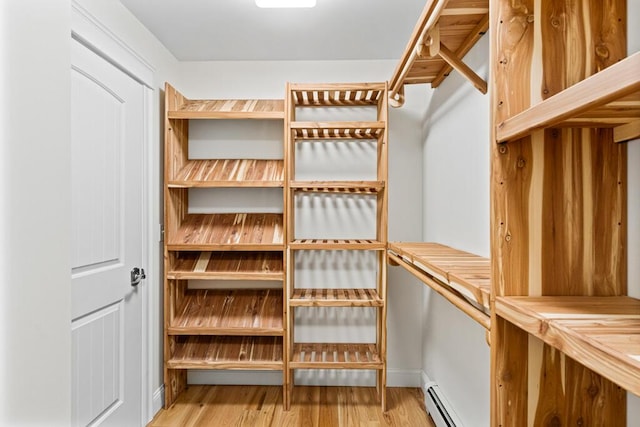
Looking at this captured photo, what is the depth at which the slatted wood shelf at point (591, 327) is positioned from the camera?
507 millimetres

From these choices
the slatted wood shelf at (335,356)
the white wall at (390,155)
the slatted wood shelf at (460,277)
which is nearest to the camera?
the slatted wood shelf at (460,277)

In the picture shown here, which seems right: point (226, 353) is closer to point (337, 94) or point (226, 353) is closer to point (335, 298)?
point (335, 298)

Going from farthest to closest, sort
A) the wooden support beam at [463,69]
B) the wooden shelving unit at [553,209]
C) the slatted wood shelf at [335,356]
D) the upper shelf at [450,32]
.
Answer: the slatted wood shelf at [335,356] → the wooden support beam at [463,69] → the upper shelf at [450,32] → the wooden shelving unit at [553,209]

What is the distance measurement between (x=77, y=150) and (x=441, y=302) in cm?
199

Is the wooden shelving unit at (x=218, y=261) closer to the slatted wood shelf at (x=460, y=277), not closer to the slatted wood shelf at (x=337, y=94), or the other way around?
the slatted wood shelf at (x=337, y=94)

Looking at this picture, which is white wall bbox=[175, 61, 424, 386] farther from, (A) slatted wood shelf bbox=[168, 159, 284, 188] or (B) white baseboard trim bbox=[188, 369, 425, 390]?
(A) slatted wood shelf bbox=[168, 159, 284, 188]

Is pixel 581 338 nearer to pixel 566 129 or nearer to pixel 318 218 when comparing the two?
pixel 566 129

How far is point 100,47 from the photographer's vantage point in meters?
1.85

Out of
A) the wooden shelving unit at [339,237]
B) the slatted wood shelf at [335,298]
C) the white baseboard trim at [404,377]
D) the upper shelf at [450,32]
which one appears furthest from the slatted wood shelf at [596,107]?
the white baseboard trim at [404,377]

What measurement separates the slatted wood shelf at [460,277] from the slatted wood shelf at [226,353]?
3.59ft

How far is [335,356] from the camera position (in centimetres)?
251

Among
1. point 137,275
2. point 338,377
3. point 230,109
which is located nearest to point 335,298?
point 338,377

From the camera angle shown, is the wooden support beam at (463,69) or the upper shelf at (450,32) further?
the wooden support beam at (463,69)

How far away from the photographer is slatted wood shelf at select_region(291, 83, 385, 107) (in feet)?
7.84
